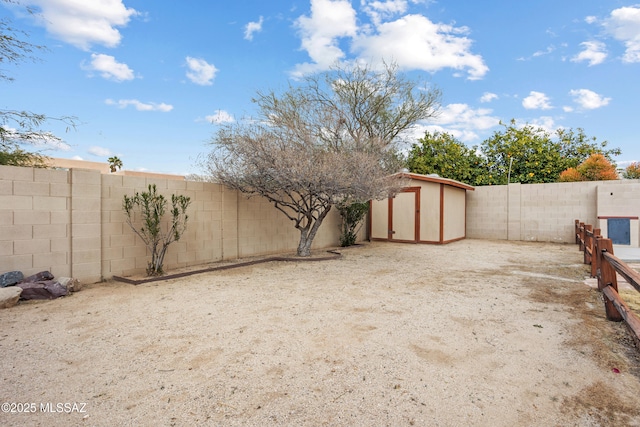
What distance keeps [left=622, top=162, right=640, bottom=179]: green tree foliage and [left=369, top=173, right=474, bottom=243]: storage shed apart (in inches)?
396

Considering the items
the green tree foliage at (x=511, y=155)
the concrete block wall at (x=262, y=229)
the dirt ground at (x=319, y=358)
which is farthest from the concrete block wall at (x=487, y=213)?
the dirt ground at (x=319, y=358)

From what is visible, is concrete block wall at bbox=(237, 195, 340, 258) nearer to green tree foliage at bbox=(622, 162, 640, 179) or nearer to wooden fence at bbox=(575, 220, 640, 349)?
wooden fence at bbox=(575, 220, 640, 349)

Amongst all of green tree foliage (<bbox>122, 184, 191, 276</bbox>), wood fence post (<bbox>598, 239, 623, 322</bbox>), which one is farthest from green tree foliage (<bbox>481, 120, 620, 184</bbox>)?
green tree foliage (<bbox>122, 184, 191, 276</bbox>)

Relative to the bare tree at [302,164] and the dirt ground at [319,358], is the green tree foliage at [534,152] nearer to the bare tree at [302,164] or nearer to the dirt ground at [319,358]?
the bare tree at [302,164]

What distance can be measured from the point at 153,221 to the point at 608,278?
20.3ft

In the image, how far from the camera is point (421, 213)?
10664 mm

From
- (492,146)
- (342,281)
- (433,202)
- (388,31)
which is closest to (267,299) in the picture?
(342,281)

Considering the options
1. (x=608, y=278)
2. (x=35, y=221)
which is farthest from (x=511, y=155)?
(x=35, y=221)

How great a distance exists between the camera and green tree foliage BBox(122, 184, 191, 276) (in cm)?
529

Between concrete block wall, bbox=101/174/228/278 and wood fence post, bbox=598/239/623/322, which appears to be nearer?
wood fence post, bbox=598/239/623/322

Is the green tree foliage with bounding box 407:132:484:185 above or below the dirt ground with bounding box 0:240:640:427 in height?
above

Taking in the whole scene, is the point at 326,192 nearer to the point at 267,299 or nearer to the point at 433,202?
the point at 267,299

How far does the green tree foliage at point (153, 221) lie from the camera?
5.29 meters

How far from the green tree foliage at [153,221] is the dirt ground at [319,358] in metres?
0.94
